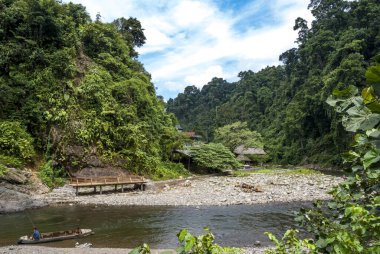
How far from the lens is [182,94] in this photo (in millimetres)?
114750

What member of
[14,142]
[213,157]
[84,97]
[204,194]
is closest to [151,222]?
[204,194]

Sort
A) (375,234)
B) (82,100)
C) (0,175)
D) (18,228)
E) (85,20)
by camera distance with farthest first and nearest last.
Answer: (85,20) → (82,100) → (0,175) → (18,228) → (375,234)

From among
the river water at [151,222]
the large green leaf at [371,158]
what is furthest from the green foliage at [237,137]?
the large green leaf at [371,158]

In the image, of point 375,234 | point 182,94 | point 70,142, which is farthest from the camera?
point 182,94

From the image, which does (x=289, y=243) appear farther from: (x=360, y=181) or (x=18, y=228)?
(x=18, y=228)

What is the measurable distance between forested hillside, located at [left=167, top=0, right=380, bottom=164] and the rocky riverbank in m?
11.4

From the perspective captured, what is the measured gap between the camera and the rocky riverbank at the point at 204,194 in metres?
22.1

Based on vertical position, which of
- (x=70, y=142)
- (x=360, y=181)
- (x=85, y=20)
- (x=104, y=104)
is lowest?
(x=360, y=181)

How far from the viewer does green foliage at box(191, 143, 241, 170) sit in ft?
123

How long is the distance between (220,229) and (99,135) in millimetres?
17129

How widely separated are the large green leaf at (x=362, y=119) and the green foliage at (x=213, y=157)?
117 feet

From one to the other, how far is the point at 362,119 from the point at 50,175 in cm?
2624

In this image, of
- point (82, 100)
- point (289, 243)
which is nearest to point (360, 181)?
point (289, 243)

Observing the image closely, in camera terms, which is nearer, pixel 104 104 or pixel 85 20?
pixel 104 104
